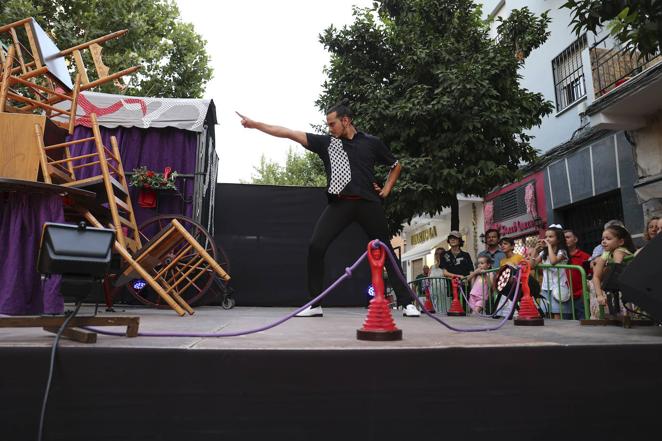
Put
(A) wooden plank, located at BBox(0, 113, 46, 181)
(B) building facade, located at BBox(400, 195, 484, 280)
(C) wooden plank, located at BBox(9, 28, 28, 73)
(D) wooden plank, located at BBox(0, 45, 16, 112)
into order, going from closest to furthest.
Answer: (A) wooden plank, located at BBox(0, 113, 46, 181), (D) wooden plank, located at BBox(0, 45, 16, 112), (C) wooden plank, located at BBox(9, 28, 28, 73), (B) building facade, located at BBox(400, 195, 484, 280)

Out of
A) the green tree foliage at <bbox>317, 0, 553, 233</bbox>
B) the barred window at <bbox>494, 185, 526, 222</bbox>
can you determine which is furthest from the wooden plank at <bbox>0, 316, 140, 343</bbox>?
the barred window at <bbox>494, 185, 526, 222</bbox>

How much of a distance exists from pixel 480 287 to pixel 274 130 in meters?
4.08

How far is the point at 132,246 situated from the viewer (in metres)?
4.28

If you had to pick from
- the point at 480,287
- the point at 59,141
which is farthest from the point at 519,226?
the point at 59,141

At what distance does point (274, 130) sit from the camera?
11.4 feet

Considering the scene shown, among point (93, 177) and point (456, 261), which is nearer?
point (93, 177)

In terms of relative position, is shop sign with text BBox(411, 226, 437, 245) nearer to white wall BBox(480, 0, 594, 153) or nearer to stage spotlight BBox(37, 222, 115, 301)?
white wall BBox(480, 0, 594, 153)

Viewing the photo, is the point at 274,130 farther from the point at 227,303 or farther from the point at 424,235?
the point at 424,235

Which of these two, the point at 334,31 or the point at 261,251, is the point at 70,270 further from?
the point at 334,31

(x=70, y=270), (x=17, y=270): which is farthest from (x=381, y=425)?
(x=17, y=270)

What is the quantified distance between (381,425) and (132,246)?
3480mm

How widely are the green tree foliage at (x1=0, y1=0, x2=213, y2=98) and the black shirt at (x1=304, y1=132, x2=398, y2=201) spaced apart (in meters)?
8.49

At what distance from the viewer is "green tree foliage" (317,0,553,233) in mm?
8734

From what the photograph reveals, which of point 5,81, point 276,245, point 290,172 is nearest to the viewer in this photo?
point 5,81
